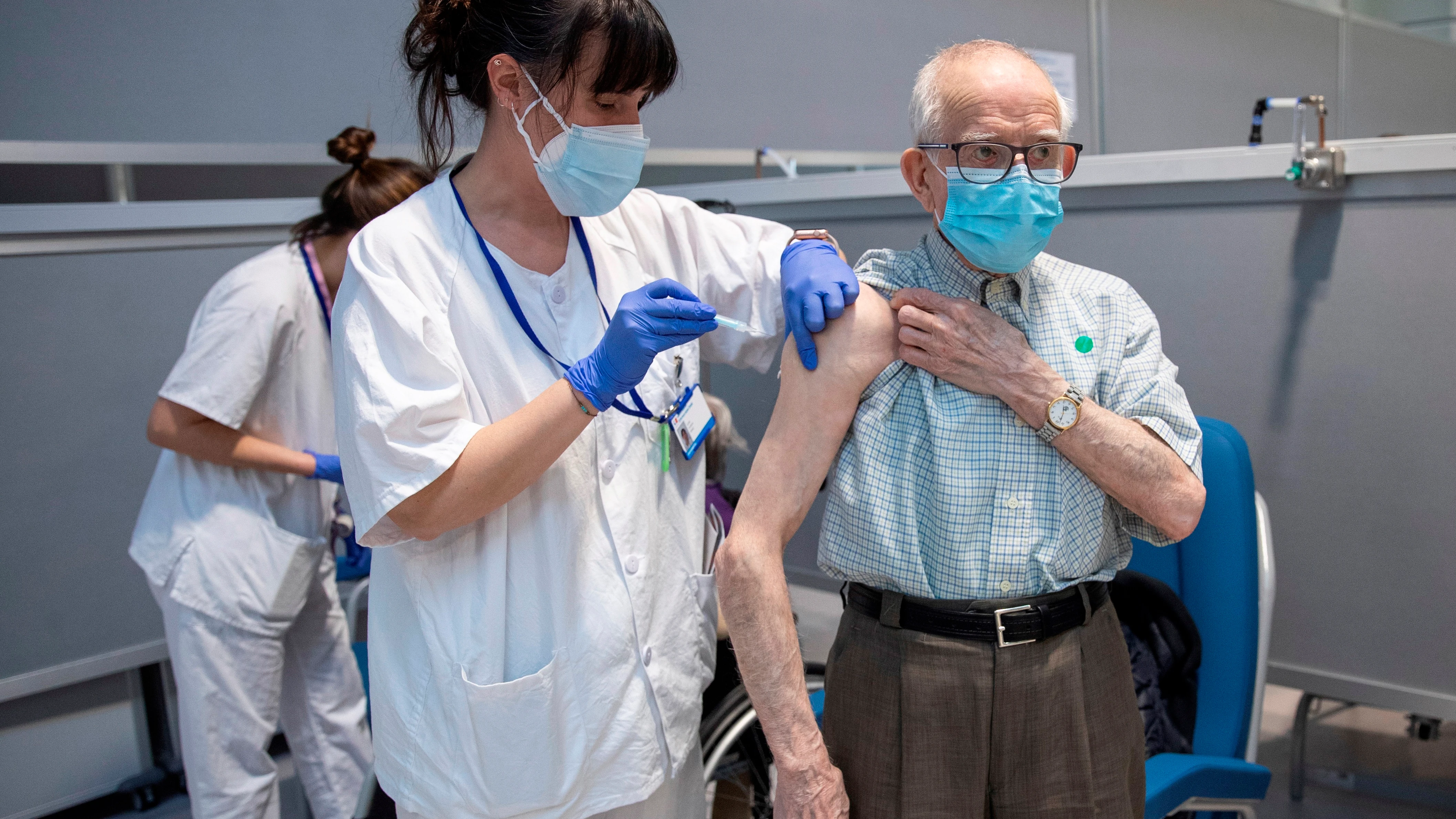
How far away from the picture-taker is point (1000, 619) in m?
1.06

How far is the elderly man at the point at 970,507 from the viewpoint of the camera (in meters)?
1.07

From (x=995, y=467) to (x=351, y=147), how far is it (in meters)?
1.53

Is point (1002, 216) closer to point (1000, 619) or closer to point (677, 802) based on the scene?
point (1000, 619)

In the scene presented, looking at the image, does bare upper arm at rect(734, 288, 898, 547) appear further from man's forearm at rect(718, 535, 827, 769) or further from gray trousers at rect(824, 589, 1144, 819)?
gray trousers at rect(824, 589, 1144, 819)

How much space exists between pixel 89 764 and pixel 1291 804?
3.21 meters

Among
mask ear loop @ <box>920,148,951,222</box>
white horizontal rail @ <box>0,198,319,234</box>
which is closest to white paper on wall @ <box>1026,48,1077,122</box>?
mask ear loop @ <box>920,148,951,222</box>

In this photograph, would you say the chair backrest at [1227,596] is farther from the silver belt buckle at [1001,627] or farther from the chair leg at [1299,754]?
the chair leg at [1299,754]

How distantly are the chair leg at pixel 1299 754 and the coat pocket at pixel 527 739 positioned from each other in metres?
2.12

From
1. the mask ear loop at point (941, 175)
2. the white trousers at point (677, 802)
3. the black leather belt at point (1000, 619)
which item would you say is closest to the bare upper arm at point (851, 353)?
the mask ear loop at point (941, 175)

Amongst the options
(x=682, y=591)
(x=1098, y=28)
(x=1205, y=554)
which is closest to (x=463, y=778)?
(x=682, y=591)

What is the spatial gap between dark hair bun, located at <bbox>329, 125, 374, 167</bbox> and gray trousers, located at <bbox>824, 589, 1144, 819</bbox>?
1.50 metres

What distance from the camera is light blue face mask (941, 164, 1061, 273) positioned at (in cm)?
106

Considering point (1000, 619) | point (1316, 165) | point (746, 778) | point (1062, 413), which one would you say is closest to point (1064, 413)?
point (1062, 413)

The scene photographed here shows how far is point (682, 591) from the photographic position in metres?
1.24
